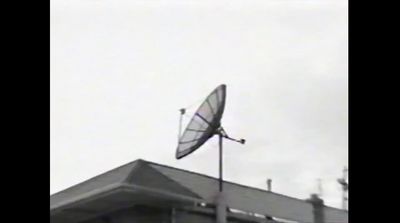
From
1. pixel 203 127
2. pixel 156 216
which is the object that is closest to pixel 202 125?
pixel 203 127

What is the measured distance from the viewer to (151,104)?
4.90m

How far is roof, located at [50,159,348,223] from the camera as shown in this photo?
17.7 ft

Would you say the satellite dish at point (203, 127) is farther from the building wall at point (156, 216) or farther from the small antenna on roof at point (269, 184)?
the small antenna on roof at point (269, 184)

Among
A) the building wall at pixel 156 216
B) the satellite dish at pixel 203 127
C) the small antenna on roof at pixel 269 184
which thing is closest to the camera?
the satellite dish at pixel 203 127

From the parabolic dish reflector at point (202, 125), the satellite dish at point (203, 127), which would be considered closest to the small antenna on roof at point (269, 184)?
the satellite dish at point (203, 127)

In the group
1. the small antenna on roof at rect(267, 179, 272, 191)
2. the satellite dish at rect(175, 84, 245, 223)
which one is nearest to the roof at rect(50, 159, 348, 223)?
the small antenna on roof at rect(267, 179, 272, 191)

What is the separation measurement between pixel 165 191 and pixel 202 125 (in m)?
0.69

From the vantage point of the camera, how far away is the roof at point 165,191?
5391 millimetres

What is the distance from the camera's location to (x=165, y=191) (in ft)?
17.8

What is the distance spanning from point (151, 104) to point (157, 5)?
2.61 m

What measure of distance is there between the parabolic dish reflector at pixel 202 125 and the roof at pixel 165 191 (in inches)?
13.3
